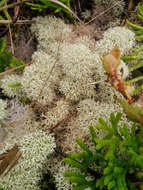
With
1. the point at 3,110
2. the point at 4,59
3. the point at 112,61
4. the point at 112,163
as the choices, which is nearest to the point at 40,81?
the point at 3,110

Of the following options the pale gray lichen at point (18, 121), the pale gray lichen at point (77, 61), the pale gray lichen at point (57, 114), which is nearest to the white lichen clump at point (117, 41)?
the pale gray lichen at point (77, 61)

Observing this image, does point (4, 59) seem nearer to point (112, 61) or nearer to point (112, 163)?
point (112, 163)

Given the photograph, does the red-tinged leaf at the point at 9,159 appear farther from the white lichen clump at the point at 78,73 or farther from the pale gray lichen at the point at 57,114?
the white lichen clump at the point at 78,73

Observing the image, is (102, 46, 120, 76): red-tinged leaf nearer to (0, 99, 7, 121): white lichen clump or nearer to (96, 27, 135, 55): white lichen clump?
(96, 27, 135, 55): white lichen clump

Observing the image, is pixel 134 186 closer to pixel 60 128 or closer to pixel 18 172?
pixel 60 128

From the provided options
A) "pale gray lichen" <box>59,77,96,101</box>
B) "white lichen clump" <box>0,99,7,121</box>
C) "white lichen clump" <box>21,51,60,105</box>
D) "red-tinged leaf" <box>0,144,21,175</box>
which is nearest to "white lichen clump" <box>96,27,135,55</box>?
"pale gray lichen" <box>59,77,96,101</box>

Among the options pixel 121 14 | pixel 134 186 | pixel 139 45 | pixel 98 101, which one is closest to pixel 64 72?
pixel 98 101
